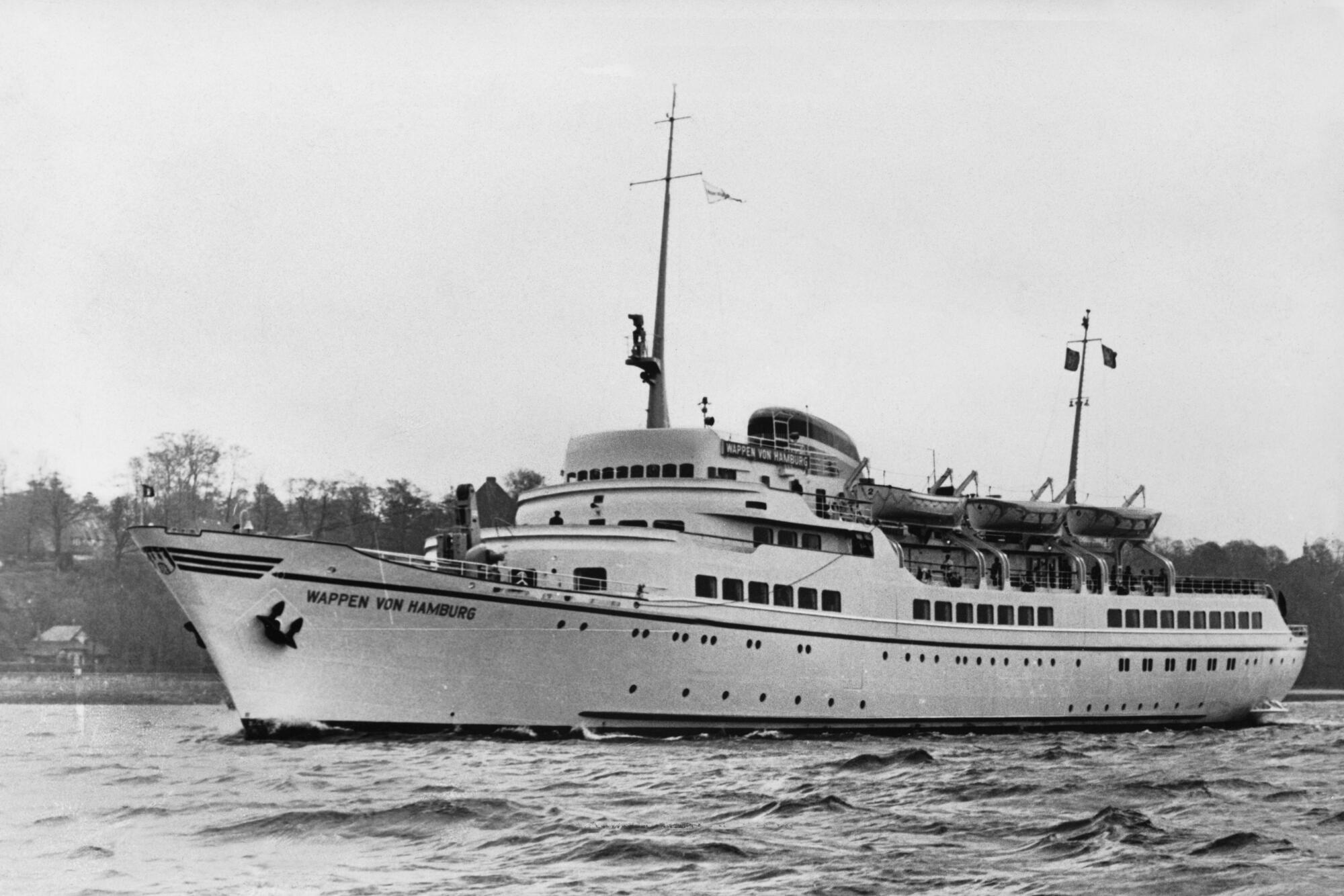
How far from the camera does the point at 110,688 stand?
5303 cm

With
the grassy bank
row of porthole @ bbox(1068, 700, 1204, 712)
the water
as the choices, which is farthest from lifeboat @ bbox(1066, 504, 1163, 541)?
the grassy bank

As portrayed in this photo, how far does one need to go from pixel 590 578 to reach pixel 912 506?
11233 mm

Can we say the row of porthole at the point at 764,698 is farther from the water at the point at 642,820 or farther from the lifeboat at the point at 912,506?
the lifeboat at the point at 912,506

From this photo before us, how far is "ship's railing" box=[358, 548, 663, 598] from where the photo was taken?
26375mm

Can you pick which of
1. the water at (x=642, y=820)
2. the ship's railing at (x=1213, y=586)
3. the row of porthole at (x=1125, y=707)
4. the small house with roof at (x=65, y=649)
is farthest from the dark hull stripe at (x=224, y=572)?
the small house with roof at (x=65, y=649)

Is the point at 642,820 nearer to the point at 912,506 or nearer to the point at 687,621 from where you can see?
the point at 687,621

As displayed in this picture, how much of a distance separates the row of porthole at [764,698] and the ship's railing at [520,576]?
6.79 feet

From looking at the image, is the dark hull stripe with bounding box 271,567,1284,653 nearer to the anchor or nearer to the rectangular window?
the anchor

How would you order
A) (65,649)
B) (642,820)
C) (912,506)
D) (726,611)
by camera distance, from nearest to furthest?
1. (642,820)
2. (726,611)
3. (912,506)
4. (65,649)

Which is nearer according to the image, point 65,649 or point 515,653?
point 515,653

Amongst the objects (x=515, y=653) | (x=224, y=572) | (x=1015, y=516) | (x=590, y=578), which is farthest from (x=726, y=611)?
(x=1015, y=516)

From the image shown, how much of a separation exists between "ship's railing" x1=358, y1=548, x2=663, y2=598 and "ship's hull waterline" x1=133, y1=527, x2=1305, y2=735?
0.62ft

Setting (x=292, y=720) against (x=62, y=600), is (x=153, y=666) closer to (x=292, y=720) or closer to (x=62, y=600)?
(x=62, y=600)

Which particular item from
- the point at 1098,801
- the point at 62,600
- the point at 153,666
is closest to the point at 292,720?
the point at 1098,801
